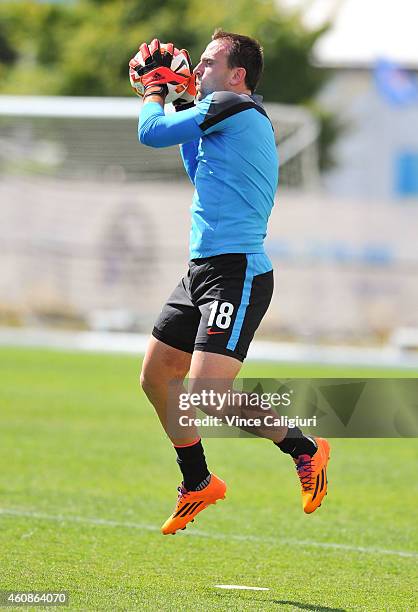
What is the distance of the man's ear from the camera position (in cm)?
702

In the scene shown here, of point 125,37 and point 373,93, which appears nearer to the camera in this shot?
point 125,37

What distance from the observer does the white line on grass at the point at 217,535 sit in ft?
27.1

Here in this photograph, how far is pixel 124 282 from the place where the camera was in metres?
Result: 29.1

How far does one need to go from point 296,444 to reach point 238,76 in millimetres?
2150

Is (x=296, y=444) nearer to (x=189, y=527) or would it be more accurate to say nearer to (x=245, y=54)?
(x=189, y=527)

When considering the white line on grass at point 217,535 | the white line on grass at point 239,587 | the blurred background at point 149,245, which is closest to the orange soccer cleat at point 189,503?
the white line on grass at point 239,587

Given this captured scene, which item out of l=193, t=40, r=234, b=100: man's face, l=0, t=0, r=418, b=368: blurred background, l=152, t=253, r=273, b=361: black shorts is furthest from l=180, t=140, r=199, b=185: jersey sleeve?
l=0, t=0, r=418, b=368: blurred background

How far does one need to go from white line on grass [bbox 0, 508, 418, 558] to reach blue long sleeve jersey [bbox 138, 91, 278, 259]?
2.42 metres

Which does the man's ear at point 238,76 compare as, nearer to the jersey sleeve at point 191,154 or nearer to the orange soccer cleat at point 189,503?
the jersey sleeve at point 191,154

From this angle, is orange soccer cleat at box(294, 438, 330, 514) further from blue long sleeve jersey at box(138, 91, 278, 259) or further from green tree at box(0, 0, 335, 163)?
green tree at box(0, 0, 335, 163)

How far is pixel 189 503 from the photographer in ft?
23.7

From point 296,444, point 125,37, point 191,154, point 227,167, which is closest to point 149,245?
point 125,37

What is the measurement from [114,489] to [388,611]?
4.29 meters

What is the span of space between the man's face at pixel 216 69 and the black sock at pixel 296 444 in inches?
79.0
